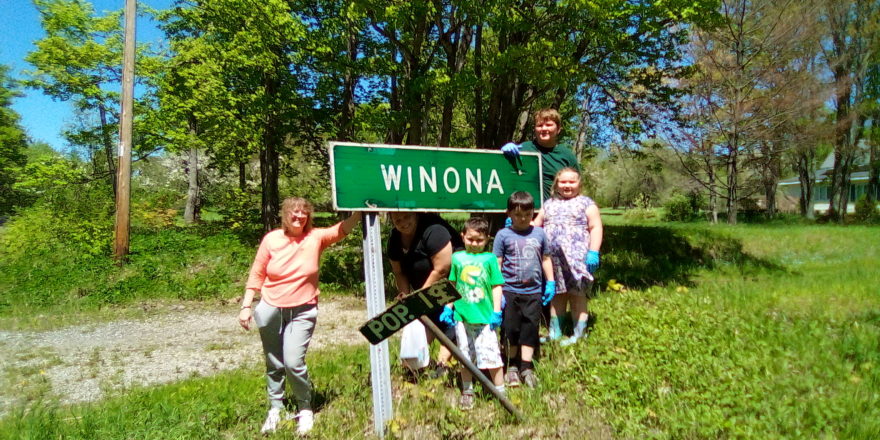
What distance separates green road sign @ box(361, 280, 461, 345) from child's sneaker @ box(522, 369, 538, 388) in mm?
1362

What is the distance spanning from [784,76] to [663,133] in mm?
10151

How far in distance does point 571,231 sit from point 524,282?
83 centimetres

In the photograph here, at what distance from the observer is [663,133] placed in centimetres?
1248

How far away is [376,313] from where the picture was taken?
282 centimetres

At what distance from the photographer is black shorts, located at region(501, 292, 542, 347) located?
3494 mm

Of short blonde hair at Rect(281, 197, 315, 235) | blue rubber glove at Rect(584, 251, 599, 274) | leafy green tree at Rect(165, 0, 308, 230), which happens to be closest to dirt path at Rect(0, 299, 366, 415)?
short blonde hair at Rect(281, 197, 315, 235)

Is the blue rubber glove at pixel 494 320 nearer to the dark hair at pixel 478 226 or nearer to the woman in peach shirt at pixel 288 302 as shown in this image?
the dark hair at pixel 478 226

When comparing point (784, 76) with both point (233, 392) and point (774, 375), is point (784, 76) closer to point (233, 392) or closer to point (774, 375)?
point (774, 375)

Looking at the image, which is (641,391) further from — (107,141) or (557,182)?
(107,141)

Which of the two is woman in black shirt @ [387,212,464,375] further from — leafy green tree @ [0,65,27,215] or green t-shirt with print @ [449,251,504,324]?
leafy green tree @ [0,65,27,215]

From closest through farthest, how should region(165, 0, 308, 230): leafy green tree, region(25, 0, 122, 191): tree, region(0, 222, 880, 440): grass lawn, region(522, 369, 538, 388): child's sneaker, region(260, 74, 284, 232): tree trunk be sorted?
region(0, 222, 880, 440): grass lawn < region(522, 369, 538, 388): child's sneaker < region(165, 0, 308, 230): leafy green tree < region(260, 74, 284, 232): tree trunk < region(25, 0, 122, 191): tree

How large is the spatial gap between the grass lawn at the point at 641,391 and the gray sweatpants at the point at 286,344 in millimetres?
284

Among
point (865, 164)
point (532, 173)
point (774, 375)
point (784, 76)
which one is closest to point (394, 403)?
point (532, 173)

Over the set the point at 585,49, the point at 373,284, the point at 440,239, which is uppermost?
the point at 585,49
